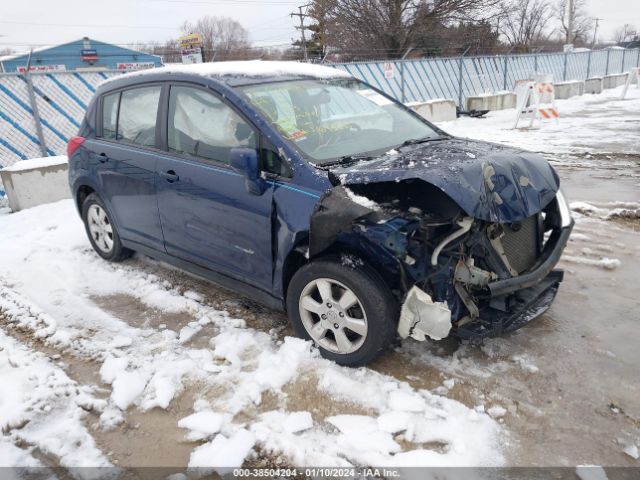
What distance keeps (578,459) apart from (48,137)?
10.2m

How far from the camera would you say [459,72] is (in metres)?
18.9

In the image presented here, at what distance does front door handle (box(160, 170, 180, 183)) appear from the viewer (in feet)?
12.7

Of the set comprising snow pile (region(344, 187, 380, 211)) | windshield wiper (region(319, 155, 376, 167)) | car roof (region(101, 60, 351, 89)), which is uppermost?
car roof (region(101, 60, 351, 89))

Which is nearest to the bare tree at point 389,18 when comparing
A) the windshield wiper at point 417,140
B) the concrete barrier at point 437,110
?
the concrete barrier at point 437,110

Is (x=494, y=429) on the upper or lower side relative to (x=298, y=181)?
lower

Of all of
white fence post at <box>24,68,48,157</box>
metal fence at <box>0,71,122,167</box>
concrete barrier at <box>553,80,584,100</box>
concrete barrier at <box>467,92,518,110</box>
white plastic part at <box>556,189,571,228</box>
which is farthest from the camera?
concrete barrier at <box>553,80,584,100</box>

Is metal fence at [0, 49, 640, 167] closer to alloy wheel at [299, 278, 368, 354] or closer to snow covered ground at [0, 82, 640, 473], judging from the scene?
snow covered ground at [0, 82, 640, 473]

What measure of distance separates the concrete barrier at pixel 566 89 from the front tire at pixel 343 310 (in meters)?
21.7

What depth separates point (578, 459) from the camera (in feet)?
8.13

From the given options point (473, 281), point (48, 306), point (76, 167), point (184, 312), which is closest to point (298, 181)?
point (473, 281)

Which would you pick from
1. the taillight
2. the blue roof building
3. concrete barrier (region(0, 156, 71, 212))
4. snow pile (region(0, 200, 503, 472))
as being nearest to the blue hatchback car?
snow pile (region(0, 200, 503, 472))

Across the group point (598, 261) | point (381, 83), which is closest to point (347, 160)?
point (598, 261)

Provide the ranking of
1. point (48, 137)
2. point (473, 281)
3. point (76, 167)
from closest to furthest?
point (473, 281), point (76, 167), point (48, 137)

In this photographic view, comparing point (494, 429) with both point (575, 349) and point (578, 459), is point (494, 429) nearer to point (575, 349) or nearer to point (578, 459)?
point (578, 459)
